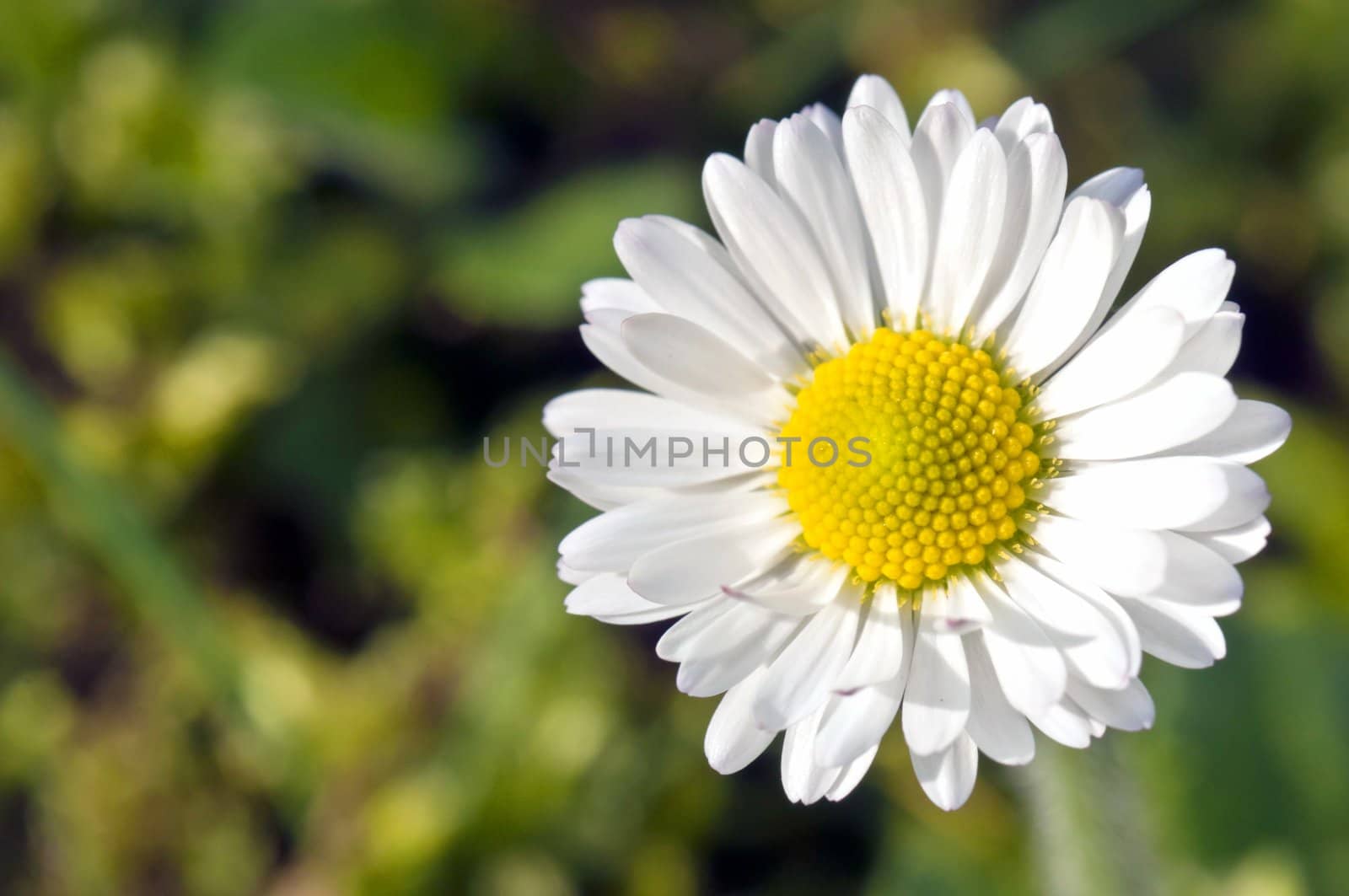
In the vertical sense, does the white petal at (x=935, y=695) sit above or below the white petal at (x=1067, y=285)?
below

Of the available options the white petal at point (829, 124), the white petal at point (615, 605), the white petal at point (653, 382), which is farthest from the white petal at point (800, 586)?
the white petal at point (829, 124)

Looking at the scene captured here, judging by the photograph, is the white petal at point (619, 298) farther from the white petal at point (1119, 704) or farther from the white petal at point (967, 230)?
the white petal at point (1119, 704)

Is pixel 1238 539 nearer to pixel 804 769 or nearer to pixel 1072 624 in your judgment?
pixel 1072 624

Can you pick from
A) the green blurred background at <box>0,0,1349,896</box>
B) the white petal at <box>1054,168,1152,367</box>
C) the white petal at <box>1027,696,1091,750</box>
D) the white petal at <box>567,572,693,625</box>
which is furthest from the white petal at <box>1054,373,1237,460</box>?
the green blurred background at <box>0,0,1349,896</box>

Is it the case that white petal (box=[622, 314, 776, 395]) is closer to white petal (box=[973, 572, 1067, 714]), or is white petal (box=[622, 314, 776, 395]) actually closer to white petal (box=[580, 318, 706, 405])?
white petal (box=[580, 318, 706, 405])

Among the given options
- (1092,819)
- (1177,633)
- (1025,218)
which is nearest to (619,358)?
(1025,218)

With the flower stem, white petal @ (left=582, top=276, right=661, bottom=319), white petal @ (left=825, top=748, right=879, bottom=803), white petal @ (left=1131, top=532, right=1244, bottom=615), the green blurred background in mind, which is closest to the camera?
white petal @ (left=1131, top=532, right=1244, bottom=615)
